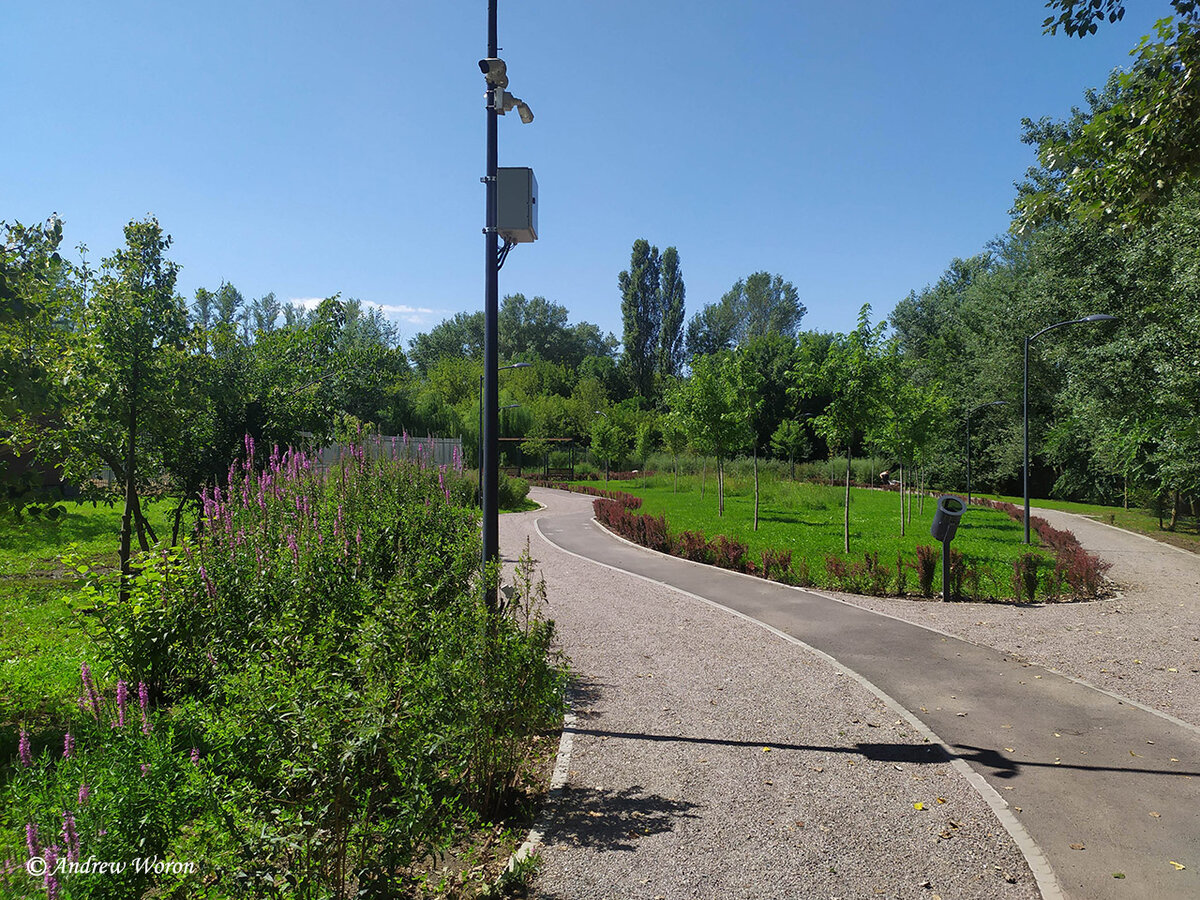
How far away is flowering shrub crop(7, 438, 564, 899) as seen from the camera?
3029 millimetres

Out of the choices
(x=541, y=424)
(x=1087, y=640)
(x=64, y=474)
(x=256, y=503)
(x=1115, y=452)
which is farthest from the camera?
(x=541, y=424)

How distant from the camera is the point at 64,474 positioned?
27.2 feet

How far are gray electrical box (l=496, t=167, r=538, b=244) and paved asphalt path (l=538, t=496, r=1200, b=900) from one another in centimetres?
573

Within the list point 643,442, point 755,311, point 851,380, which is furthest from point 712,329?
point 851,380

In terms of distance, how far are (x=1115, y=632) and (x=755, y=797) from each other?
755 cm

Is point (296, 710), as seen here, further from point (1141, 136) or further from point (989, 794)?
point (1141, 136)

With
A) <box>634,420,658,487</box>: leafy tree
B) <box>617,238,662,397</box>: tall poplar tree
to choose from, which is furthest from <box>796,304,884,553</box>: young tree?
<box>617,238,662,397</box>: tall poplar tree

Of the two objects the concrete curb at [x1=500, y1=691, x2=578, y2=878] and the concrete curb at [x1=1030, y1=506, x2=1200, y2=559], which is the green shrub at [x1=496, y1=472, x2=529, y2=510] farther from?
the concrete curb at [x1=500, y1=691, x2=578, y2=878]

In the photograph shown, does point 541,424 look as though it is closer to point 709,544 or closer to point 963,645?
point 709,544

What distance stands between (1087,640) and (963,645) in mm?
1795

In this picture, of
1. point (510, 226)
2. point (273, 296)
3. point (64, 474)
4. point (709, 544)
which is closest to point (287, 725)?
point (510, 226)

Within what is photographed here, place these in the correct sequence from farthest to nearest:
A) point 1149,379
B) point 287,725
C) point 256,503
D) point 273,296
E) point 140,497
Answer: point 273,296
point 1149,379
point 140,497
point 256,503
point 287,725

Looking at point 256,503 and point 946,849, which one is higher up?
point 256,503

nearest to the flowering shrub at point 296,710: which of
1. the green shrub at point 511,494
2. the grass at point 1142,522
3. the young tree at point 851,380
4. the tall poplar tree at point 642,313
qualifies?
the young tree at point 851,380
